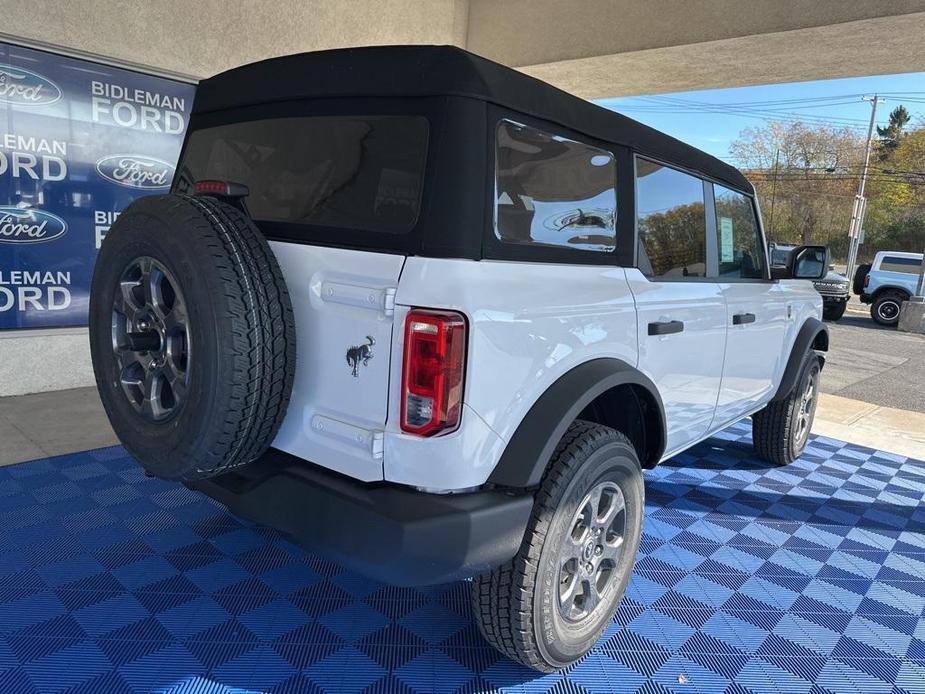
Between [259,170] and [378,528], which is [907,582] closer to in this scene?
[378,528]

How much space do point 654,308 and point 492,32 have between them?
676 centimetres

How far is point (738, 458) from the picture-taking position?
15.0 feet

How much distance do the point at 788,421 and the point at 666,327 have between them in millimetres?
2285

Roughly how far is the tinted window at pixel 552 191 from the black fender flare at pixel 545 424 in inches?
17.0

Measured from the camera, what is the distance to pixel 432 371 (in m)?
1.69

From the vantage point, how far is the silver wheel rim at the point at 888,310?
52.4ft

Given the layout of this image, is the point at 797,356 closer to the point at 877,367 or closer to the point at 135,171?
the point at 135,171

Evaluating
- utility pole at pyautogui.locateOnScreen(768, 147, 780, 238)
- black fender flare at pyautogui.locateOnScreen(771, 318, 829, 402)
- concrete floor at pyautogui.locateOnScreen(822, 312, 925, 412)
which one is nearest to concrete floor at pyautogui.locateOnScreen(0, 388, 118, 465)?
black fender flare at pyautogui.locateOnScreen(771, 318, 829, 402)

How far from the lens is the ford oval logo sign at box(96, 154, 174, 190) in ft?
17.2

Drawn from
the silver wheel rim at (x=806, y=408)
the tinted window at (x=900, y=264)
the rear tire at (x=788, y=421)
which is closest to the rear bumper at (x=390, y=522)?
the rear tire at (x=788, y=421)

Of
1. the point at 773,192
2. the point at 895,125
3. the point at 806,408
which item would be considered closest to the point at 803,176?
the point at 773,192

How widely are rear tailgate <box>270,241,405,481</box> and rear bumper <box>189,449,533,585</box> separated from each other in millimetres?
77

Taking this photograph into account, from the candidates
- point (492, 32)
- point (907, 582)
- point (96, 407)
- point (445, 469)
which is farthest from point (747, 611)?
point (492, 32)

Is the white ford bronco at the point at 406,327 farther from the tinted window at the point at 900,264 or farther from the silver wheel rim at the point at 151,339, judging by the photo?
the tinted window at the point at 900,264
